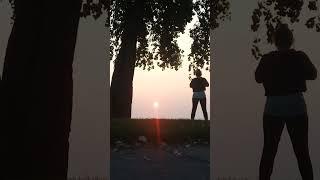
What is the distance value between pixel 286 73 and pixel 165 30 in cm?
1594

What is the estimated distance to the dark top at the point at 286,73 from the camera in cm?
675

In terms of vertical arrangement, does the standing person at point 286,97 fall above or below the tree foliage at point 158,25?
below

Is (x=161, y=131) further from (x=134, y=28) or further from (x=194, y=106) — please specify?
(x=134, y=28)

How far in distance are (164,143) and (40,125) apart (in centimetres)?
900

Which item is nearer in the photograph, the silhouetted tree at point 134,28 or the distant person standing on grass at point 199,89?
the distant person standing on grass at point 199,89

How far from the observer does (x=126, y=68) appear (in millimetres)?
21688

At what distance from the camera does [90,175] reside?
354 inches

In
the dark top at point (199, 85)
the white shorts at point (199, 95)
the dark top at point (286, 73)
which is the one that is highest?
the dark top at point (199, 85)

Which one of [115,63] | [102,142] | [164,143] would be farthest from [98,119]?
[115,63]

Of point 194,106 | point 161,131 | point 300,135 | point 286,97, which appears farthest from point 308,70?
point 194,106

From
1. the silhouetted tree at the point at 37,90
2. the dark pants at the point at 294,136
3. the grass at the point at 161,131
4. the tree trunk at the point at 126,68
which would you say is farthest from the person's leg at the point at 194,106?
the silhouetted tree at the point at 37,90

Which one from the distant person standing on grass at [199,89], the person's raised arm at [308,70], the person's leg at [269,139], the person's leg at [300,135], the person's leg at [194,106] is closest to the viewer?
the person's leg at [300,135]

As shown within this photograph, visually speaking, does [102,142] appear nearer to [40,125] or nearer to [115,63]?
[40,125]

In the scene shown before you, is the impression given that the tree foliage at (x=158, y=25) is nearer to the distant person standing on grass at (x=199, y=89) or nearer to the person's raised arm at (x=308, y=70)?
the distant person standing on grass at (x=199, y=89)
